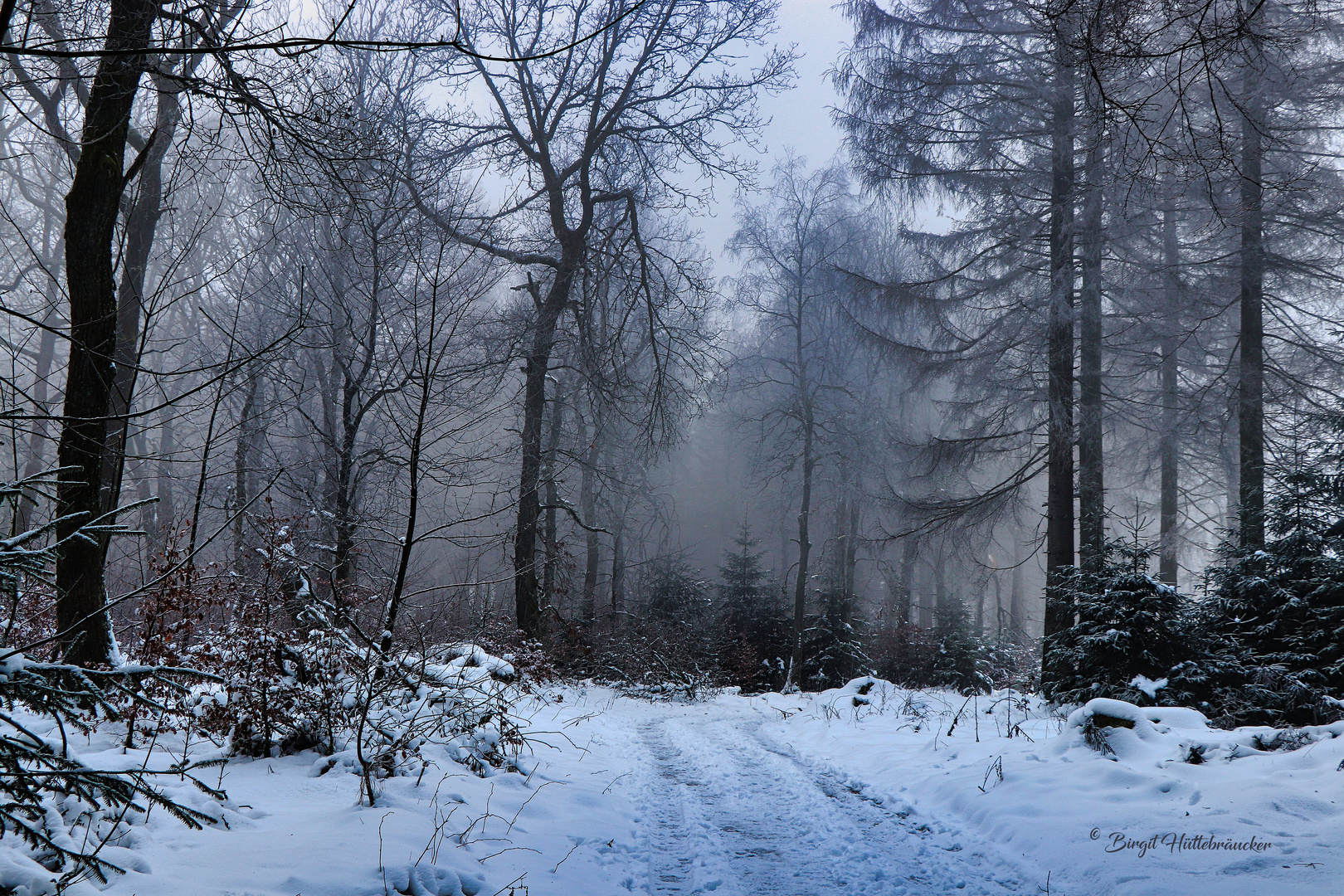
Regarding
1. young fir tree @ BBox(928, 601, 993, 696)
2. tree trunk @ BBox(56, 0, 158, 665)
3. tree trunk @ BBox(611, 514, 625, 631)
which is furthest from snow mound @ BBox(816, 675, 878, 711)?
tree trunk @ BBox(56, 0, 158, 665)

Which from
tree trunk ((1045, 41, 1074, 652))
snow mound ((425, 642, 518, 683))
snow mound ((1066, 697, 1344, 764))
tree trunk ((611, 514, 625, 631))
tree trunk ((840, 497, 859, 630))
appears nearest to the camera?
snow mound ((1066, 697, 1344, 764))

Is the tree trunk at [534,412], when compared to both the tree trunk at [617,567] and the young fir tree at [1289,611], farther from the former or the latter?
the young fir tree at [1289,611]

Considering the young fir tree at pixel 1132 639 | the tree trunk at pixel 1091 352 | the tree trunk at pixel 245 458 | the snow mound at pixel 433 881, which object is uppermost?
the tree trunk at pixel 1091 352

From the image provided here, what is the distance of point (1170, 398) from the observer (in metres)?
12.5

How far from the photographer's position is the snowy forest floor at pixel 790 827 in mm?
2996

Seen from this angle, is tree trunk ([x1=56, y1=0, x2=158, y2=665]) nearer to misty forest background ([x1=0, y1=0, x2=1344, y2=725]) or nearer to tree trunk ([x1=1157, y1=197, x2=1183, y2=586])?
misty forest background ([x1=0, y1=0, x2=1344, y2=725])

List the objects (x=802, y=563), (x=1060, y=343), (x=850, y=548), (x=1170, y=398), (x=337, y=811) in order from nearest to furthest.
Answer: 1. (x=337, y=811)
2. (x=1060, y=343)
3. (x=1170, y=398)
4. (x=802, y=563)
5. (x=850, y=548)

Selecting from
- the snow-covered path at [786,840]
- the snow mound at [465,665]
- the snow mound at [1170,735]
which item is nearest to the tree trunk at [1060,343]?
the snow mound at [1170,735]

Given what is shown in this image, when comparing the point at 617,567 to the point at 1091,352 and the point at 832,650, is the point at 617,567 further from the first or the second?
the point at 1091,352

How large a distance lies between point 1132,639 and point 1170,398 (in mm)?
7679

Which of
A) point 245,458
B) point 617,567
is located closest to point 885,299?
point 245,458

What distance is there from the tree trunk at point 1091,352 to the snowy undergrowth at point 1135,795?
15.7 feet

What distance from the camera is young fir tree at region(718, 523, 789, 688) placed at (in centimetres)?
1700

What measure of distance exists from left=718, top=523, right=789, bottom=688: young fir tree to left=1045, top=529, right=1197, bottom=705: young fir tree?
1025cm
